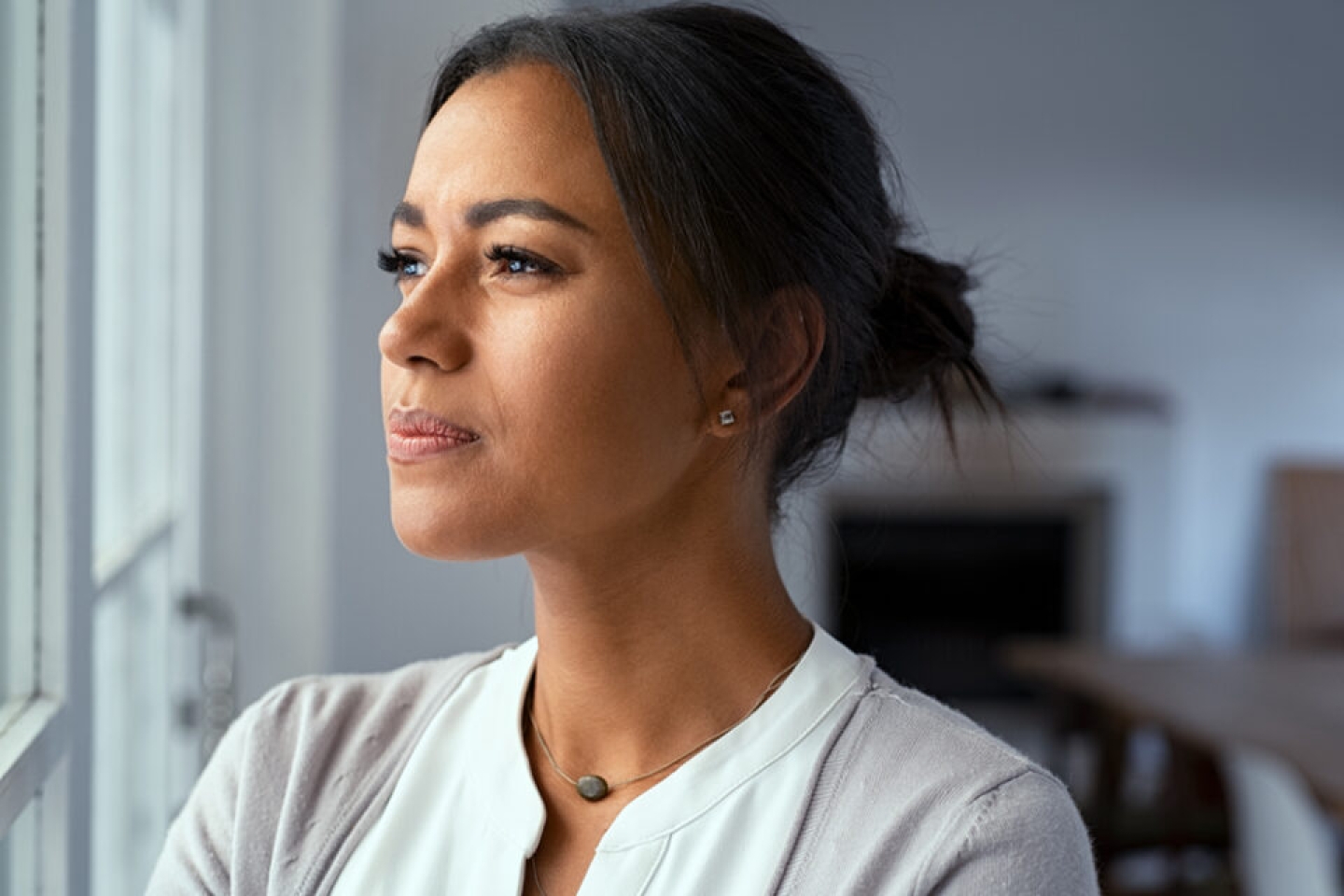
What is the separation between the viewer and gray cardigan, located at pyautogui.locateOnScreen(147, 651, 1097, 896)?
3.08ft

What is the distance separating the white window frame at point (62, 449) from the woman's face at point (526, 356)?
28cm

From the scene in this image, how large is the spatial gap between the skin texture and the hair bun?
13 centimetres

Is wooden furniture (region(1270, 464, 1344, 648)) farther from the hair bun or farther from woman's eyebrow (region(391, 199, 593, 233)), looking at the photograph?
woman's eyebrow (region(391, 199, 593, 233))

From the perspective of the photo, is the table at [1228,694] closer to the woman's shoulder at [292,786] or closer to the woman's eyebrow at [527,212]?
the woman's shoulder at [292,786]

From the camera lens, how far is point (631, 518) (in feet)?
3.33

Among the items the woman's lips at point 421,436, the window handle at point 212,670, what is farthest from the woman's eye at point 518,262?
the window handle at point 212,670

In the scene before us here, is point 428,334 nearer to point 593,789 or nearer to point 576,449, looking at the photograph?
point 576,449

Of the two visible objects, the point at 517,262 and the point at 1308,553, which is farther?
the point at 1308,553

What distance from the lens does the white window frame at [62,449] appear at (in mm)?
1081

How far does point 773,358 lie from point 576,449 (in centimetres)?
17

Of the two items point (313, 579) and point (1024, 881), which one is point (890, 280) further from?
point (313, 579)

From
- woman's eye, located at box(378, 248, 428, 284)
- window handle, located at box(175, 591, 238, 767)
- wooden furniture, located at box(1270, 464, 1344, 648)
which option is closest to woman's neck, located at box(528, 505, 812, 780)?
woman's eye, located at box(378, 248, 428, 284)

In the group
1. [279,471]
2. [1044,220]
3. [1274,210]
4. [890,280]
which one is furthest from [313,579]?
[1274,210]

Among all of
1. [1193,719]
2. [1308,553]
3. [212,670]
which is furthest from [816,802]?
[1308,553]
